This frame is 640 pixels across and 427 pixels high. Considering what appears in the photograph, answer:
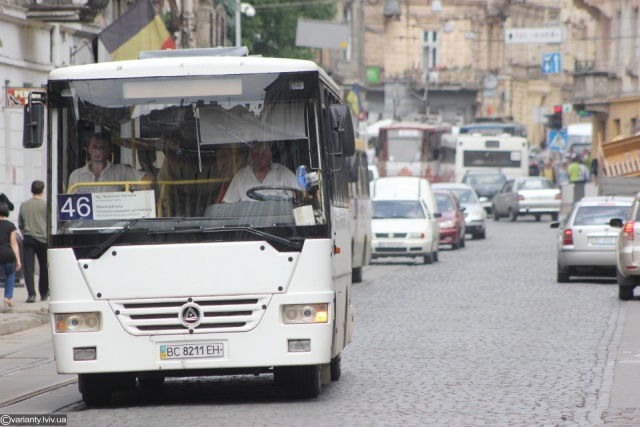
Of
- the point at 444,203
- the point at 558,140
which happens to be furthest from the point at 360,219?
A: the point at 558,140

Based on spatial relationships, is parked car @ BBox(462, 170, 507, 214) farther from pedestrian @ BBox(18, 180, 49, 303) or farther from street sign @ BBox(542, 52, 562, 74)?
pedestrian @ BBox(18, 180, 49, 303)

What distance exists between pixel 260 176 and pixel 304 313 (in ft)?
3.51

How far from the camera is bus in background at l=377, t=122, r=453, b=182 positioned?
239 feet

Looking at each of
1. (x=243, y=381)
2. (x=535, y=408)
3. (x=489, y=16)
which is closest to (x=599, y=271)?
(x=243, y=381)

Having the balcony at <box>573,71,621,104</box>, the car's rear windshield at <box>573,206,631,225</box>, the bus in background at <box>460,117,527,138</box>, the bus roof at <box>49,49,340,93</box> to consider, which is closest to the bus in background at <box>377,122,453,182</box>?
the bus in background at <box>460,117,527,138</box>

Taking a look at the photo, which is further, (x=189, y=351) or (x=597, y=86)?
(x=597, y=86)

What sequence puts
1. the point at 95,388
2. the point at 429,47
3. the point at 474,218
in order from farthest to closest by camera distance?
the point at 429,47, the point at 474,218, the point at 95,388

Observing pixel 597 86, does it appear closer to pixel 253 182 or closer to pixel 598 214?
pixel 598 214

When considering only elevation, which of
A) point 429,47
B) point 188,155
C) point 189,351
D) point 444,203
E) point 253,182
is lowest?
point 444,203

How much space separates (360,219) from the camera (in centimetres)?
2852

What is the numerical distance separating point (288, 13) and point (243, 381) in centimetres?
4822

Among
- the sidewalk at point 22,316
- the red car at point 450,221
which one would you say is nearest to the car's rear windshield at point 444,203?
the red car at point 450,221

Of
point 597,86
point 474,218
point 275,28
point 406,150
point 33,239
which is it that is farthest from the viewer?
point 406,150

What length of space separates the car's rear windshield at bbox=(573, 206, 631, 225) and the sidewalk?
9742 millimetres
